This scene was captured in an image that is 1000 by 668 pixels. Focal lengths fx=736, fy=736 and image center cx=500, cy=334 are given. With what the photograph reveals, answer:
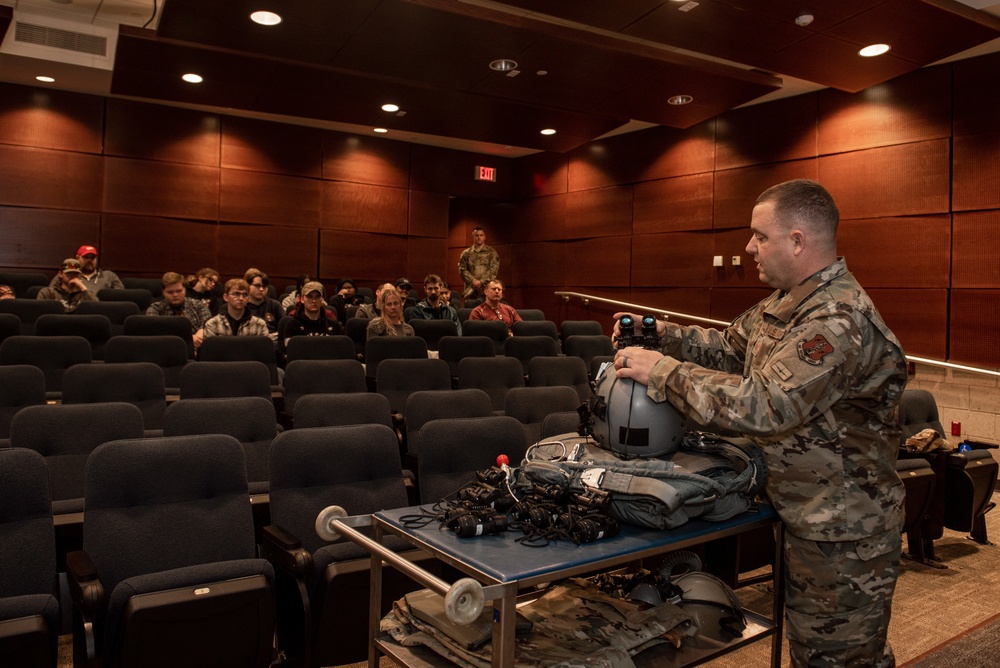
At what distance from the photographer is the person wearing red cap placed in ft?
26.0

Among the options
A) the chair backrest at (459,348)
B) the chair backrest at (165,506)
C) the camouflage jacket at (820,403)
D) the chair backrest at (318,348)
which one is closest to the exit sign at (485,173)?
the chair backrest at (459,348)

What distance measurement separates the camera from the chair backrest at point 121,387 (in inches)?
144

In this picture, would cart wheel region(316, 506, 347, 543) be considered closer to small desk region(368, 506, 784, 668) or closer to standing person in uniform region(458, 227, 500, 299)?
small desk region(368, 506, 784, 668)

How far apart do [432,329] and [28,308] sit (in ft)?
10.8

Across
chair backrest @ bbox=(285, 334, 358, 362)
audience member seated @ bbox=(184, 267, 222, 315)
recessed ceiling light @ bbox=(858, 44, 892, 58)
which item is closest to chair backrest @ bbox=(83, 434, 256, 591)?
chair backrest @ bbox=(285, 334, 358, 362)

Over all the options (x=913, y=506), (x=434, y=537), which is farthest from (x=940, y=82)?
(x=434, y=537)

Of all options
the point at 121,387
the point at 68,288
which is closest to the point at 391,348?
the point at 121,387

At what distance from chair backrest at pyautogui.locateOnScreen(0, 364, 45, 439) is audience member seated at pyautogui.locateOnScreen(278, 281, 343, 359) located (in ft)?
6.56

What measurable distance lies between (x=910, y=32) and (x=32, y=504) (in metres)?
6.38

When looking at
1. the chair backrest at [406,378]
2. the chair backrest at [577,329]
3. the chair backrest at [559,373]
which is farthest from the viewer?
the chair backrest at [577,329]

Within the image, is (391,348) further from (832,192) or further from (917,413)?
(832,192)

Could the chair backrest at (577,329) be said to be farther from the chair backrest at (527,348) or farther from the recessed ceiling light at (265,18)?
the recessed ceiling light at (265,18)

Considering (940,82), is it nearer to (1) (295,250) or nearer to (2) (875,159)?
(2) (875,159)

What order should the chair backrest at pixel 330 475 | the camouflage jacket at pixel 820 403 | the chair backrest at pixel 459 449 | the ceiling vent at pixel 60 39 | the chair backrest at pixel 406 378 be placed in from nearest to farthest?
1. the camouflage jacket at pixel 820 403
2. the chair backrest at pixel 330 475
3. the chair backrest at pixel 459 449
4. the chair backrest at pixel 406 378
5. the ceiling vent at pixel 60 39
